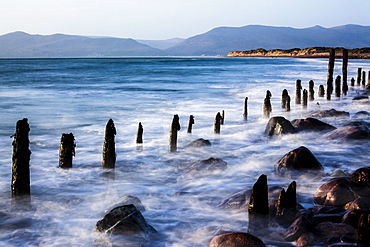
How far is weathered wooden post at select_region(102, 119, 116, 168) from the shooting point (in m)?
9.68

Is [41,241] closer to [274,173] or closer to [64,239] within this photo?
[64,239]

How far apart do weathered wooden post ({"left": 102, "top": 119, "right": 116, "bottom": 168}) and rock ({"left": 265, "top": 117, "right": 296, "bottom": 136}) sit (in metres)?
6.50

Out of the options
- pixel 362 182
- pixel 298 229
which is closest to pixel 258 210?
pixel 298 229

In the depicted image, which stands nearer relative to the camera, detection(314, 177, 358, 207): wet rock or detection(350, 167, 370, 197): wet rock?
detection(314, 177, 358, 207): wet rock

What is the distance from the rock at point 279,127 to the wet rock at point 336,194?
21.8ft

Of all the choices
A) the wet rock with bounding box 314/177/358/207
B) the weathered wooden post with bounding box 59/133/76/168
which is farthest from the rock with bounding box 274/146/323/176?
the weathered wooden post with bounding box 59/133/76/168

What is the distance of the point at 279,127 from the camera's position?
14.3 meters

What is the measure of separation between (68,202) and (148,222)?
2212mm

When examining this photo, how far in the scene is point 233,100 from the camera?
2827 centimetres

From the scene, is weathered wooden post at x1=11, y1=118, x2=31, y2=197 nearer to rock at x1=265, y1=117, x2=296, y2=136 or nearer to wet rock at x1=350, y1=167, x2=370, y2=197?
wet rock at x1=350, y1=167, x2=370, y2=197

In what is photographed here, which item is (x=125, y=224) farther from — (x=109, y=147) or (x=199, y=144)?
(x=199, y=144)

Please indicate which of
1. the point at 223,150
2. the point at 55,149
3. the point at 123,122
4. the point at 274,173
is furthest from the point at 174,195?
the point at 123,122

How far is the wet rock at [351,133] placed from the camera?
12766mm

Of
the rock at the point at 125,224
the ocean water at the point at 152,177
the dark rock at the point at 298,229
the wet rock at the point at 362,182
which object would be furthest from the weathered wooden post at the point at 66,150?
the wet rock at the point at 362,182
